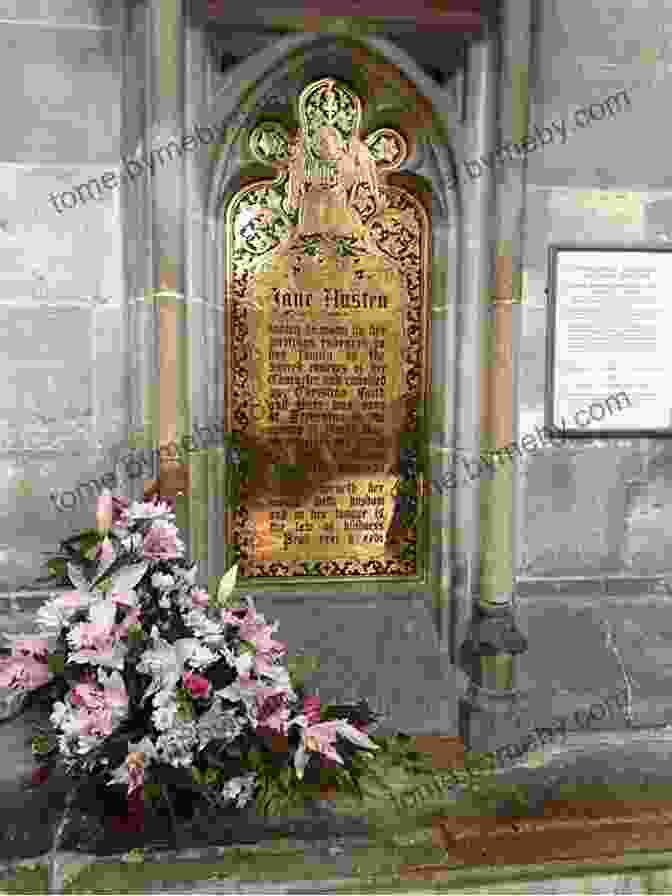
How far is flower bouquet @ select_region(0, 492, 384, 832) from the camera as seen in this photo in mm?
2197

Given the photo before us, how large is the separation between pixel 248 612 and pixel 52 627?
64 cm

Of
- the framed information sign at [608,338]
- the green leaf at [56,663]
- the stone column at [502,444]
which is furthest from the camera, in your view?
the framed information sign at [608,338]

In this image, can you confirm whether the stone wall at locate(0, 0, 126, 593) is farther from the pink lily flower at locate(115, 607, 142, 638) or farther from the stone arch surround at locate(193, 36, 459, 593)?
the pink lily flower at locate(115, 607, 142, 638)

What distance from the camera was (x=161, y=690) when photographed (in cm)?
219

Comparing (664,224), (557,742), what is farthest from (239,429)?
(664,224)

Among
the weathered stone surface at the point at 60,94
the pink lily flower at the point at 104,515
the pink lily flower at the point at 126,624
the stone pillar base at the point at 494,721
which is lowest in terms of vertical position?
the stone pillar base at the point at 494,721

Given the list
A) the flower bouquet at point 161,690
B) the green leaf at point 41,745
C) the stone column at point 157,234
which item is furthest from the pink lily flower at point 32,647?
the stone column at point 157,234

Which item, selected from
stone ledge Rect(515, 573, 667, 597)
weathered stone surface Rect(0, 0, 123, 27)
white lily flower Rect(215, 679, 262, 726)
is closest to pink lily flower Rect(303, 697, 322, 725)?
white lily flower Rect(215, 679, 262, 726)

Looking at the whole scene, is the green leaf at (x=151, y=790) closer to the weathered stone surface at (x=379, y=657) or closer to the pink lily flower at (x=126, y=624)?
the pink lily flower at (x=126, y=624)

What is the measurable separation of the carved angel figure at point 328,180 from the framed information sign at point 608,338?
913mm

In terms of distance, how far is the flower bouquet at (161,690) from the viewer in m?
2.20

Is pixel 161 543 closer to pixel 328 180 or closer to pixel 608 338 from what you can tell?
pixel 328 180

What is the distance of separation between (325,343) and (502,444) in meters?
0.91

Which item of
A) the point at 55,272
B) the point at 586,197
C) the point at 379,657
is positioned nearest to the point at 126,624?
the point at 379,657
